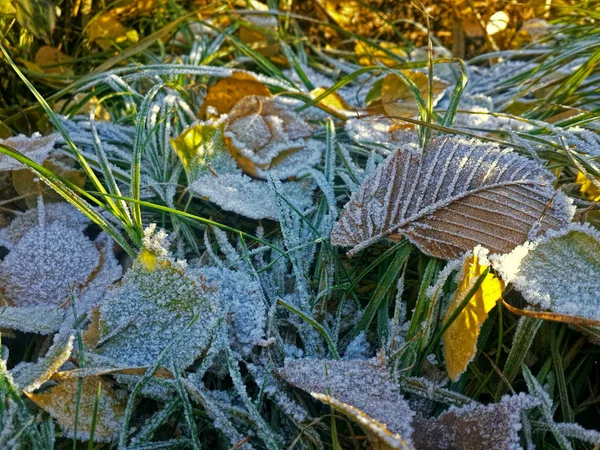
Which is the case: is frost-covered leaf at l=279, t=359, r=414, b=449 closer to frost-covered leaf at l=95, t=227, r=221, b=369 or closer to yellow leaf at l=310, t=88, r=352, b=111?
frost-covered leaf at l=95, t=227, r=221, b=369

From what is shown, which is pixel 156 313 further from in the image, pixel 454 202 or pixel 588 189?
pixel 588 189

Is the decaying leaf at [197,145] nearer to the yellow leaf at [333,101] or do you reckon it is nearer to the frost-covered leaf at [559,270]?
the yellow leaf at [333,101]

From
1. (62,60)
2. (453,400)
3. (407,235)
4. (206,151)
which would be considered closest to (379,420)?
(453,400)

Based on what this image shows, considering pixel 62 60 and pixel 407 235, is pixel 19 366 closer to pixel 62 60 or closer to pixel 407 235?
pixel 407 235

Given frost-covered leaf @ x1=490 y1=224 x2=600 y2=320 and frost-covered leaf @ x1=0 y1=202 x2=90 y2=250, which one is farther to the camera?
frost-covered leaf @ x1=0 y1=202 x2=90 y2=250

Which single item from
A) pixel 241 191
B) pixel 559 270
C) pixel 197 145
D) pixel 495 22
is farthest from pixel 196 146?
pixel 495 22

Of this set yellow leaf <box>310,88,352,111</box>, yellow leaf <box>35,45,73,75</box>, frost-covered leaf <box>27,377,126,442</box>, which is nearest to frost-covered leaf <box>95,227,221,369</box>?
frost-covered leaf <box>27,377,126,442</box>
